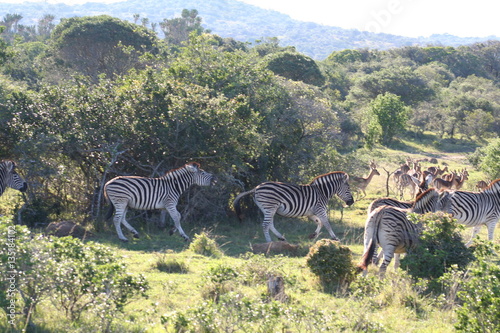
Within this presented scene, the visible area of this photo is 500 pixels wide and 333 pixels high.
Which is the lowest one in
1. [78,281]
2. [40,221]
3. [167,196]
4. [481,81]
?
[40,221]

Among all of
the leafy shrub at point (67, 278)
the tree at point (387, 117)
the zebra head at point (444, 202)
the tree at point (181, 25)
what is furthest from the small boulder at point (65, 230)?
the tree at point (181, 25)

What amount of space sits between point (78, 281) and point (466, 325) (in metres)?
4.48

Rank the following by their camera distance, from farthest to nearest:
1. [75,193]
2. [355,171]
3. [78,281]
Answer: [355,171], [75,193], [78,281]

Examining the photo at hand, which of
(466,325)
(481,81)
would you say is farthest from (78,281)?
(481,81)

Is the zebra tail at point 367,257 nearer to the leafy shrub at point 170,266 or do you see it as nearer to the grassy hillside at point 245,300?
the grassy hillside at point 245,300

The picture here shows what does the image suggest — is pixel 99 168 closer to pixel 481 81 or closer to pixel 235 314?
pixel 235 314

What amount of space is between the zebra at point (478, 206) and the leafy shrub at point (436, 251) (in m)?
4.03

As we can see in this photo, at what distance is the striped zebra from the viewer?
39.8 feet

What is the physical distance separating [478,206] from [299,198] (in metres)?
4.48

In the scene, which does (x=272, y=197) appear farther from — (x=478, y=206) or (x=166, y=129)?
(x=478, y=206)

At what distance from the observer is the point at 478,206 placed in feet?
39.2

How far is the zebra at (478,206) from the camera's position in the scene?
11.8 m

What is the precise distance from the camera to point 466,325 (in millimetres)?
5457

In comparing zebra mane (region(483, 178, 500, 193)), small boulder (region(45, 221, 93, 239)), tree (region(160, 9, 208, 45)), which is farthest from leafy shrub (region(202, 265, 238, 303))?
tree (region(160, 9, 208, 45))
